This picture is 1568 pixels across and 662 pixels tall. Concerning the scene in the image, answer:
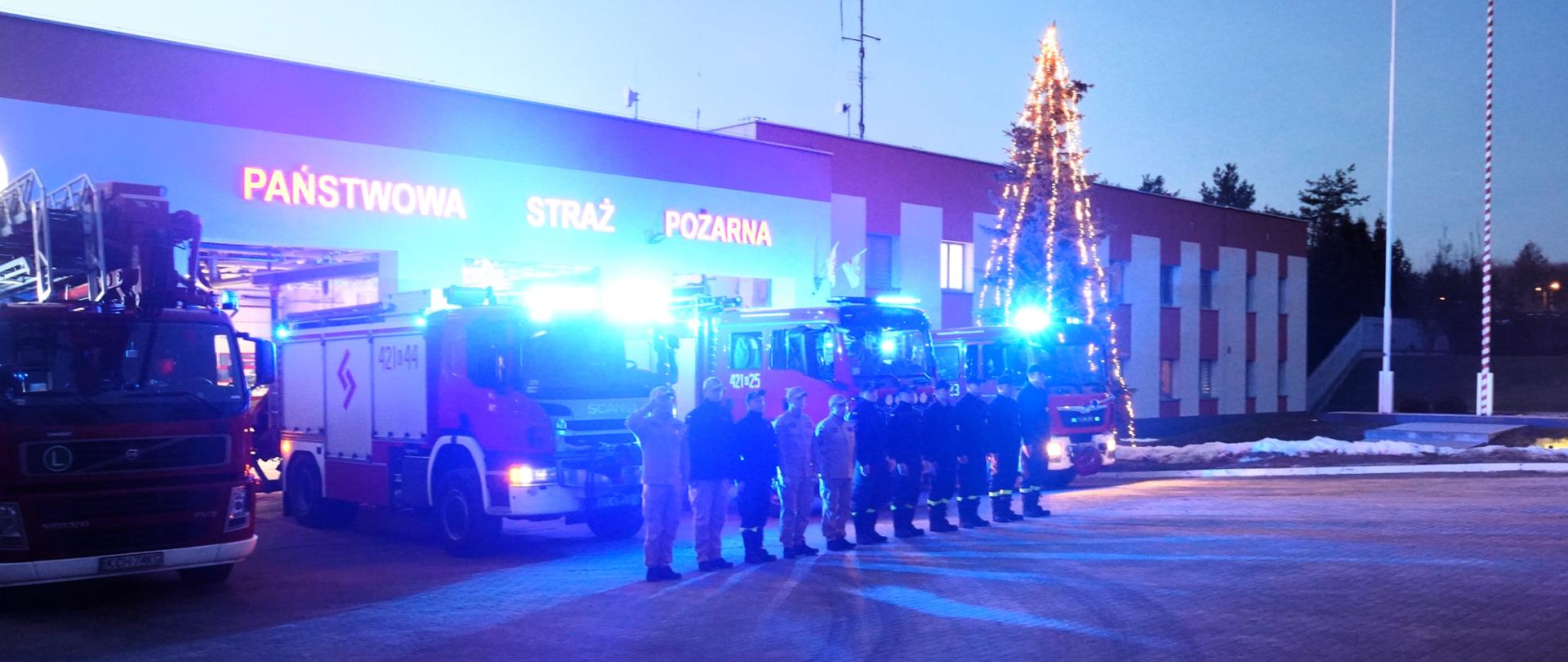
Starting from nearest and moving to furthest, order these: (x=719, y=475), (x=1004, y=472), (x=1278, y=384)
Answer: (x=719, y=475), (x=1004, y=472), (x=1278, y=384)

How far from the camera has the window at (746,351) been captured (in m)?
18.2

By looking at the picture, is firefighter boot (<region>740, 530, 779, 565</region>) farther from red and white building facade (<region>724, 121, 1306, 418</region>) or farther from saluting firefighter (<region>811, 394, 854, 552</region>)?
red and white building facade (<region>724, 121, 1306, 418</region>)

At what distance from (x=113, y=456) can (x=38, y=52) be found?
10405mm

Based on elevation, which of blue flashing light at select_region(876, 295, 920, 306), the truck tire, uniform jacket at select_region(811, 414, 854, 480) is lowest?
the truck tire

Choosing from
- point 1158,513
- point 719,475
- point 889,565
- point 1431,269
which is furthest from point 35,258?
point 1431,269

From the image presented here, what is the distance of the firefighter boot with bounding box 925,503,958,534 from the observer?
50.6ft

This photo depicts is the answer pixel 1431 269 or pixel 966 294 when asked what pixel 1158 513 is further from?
pixel 1431 269

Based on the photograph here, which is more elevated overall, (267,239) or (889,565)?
(267,239)

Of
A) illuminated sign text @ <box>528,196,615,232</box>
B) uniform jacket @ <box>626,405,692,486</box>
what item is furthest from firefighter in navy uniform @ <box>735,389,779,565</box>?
illuminated sign text @ <box>528,196,615,232</box>

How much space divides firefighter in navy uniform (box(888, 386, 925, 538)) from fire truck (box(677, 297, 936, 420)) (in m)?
1.59

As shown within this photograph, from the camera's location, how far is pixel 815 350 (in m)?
17.6

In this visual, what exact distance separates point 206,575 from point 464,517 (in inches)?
105

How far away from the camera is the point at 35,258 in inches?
466

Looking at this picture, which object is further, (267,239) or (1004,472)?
(267,239)
